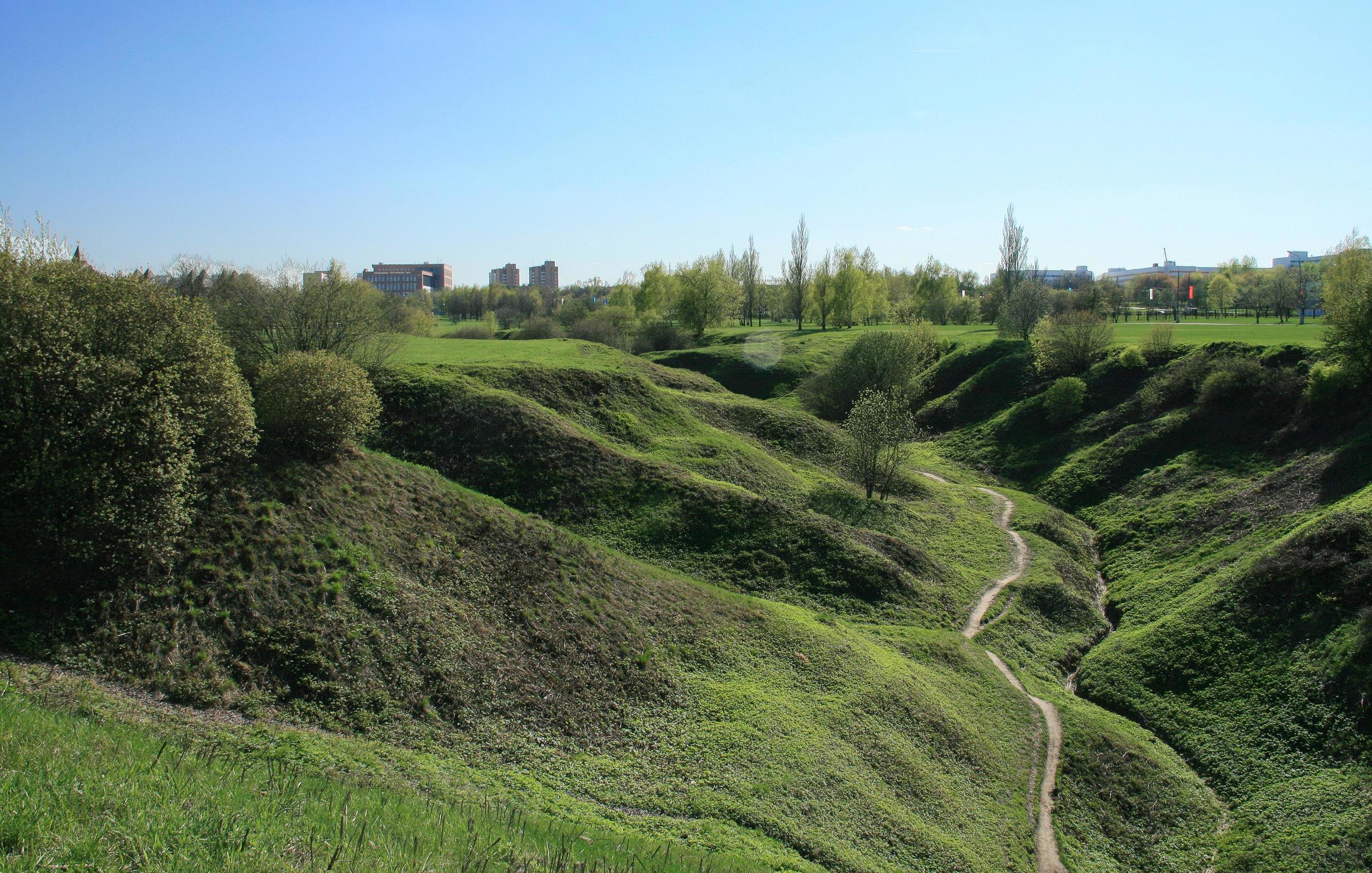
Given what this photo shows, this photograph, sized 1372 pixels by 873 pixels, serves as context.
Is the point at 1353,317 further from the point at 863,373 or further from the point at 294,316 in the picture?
the point at 294,316

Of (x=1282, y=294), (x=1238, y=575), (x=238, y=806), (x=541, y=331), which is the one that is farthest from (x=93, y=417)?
(x=1282, y=294)

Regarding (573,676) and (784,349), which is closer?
(573,676)

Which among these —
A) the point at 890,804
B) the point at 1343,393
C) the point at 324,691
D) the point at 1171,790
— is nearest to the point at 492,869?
the point at 324,691

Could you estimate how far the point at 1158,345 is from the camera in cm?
5481

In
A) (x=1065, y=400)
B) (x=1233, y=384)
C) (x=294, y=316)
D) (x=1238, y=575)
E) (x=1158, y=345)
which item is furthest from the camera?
(x=1158, y=345)

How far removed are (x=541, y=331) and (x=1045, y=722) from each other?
7090cm

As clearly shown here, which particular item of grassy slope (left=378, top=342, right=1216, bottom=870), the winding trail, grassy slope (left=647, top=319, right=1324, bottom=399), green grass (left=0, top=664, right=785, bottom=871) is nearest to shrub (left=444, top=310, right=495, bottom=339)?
grassy slope (left=647, top=319, right=1324, bottom=399)

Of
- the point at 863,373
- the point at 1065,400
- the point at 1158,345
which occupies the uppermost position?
the point at 1158,345

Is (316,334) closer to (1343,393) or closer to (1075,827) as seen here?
(1075,827)

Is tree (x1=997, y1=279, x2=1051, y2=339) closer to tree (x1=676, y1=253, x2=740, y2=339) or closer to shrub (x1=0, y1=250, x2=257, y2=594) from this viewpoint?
tree (x1=676, y1=253, x2=740, y2=339)

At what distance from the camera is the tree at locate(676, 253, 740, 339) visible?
89438 mm

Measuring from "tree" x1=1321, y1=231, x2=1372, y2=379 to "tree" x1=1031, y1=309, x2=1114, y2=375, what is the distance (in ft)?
59.2

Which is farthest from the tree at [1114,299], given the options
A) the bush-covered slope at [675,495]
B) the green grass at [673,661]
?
the bush-covered slope at [675,495]

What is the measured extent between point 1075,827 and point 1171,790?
4.21 metres
